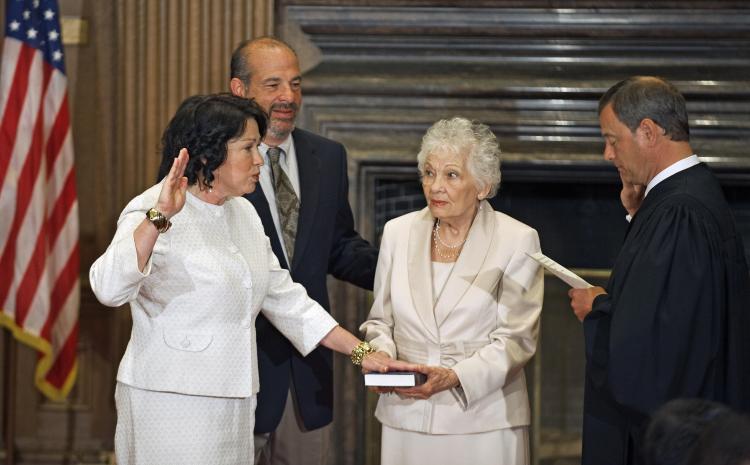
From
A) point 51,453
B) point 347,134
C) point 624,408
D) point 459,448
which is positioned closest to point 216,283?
point 459,448

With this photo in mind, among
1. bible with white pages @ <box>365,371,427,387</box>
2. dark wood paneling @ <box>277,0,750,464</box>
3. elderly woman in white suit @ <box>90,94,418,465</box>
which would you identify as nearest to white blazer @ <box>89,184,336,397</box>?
elderly woman in white suit @ <box>90,94,418,465</box>

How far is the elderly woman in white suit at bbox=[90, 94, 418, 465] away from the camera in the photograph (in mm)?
3283

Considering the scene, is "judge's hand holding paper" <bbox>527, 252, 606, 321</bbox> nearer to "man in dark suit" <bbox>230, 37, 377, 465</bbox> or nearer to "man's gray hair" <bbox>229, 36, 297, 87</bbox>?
"man in dark suit" <bbox>230, 37, 377, 465</bbox>

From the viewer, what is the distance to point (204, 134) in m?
3.42

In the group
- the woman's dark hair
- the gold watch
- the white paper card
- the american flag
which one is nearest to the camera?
the gold watch

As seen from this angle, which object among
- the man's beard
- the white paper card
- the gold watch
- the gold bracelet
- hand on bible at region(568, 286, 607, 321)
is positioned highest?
the man's beard

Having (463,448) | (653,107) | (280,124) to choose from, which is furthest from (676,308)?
(280,124)

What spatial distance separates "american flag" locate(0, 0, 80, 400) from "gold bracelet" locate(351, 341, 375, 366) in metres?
2.02

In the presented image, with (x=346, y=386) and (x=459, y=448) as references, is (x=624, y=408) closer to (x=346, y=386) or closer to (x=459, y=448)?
(x=459, y=448)

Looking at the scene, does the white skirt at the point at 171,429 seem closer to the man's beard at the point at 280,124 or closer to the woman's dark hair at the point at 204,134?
the woman's dark hair at the point at 204,134

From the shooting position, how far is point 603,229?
5.87 metres

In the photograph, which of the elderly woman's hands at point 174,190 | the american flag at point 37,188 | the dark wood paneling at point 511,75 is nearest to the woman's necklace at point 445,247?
the elderly woman's hands at point 174,190

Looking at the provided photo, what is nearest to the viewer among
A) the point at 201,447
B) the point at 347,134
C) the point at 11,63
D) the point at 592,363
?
Result: the point at 201,447

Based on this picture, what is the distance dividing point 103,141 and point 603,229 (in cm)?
271
